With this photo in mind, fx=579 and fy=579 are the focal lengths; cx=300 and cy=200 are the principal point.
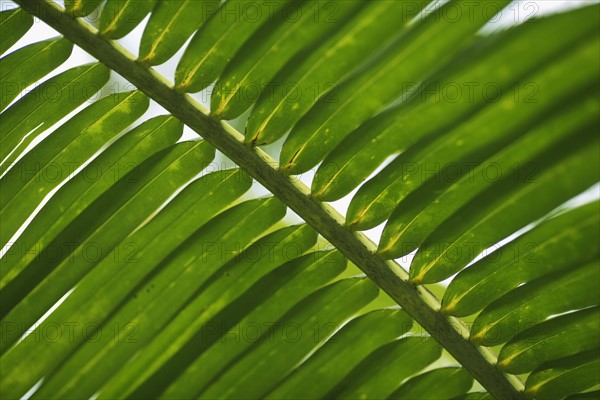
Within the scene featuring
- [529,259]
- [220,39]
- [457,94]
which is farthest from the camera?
[220,39]

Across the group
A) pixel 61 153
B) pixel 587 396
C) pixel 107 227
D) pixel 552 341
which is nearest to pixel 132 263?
pixel 107 227

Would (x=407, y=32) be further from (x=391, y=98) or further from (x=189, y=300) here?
(x=189, y=300)

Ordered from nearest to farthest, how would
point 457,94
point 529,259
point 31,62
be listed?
point 457,94 < point 529,259 < point 31,62

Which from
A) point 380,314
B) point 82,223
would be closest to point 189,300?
point 82,223

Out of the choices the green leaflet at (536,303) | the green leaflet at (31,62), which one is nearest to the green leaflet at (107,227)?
the green leaflet at (31,62)

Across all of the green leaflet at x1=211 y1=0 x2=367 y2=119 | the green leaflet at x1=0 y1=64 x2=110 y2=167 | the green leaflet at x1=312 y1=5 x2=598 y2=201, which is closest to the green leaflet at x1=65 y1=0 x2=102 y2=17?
the green leaflet at x1=0 y1=64 x2=110 y2=167

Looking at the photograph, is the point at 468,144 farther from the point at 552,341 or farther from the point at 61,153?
the point at 61,153

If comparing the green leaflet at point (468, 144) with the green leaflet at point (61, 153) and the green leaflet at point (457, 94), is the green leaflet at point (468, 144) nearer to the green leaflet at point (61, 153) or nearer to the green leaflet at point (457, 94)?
the green leaflet at point (457, 94)
